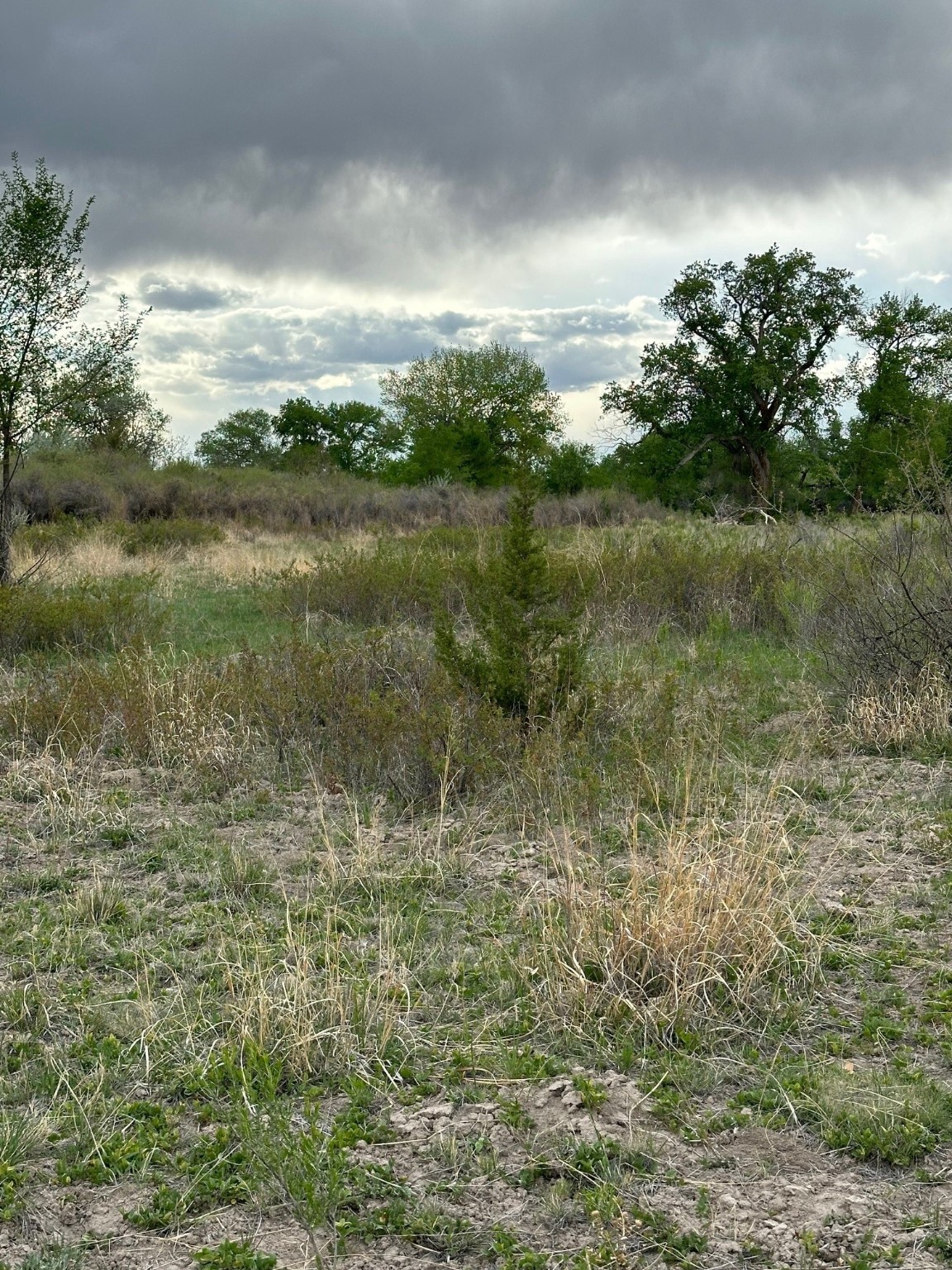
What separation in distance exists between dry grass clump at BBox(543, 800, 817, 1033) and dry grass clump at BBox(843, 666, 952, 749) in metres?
2.98

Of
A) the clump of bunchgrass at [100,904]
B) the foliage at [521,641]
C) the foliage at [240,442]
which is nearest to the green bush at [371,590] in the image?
the foliage at [521,641]

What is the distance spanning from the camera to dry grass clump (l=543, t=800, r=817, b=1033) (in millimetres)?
3652

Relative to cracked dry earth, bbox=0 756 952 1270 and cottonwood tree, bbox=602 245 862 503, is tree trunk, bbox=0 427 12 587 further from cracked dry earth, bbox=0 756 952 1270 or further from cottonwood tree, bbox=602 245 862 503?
cottonwood tree, bbox=602 245 862 503

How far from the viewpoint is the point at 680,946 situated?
3762mm

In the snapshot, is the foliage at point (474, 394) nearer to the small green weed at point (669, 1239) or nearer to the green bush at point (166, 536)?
the green bush at point (166, 536)

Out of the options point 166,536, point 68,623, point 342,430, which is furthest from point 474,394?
point 68,623

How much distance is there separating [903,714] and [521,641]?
2468mm

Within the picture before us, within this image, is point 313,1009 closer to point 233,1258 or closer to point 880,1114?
point 233,1258

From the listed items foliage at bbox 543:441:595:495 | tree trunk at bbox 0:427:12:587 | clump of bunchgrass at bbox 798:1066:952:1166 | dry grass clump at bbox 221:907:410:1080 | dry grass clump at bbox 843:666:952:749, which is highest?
foliage at bbox 543:441:595:495

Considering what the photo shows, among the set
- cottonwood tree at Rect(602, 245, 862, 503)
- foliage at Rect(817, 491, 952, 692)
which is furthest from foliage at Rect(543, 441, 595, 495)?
foliage at Rect(817, 491, 952, 692)

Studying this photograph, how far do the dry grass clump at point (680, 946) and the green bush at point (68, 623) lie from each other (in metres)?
7.08

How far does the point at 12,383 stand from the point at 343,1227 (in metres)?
13.2

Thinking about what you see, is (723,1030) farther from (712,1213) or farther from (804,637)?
(804,637)

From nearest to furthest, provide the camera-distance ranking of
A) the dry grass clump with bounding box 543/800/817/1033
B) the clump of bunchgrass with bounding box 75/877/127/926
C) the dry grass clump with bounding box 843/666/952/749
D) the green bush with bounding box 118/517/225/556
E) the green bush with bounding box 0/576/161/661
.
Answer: the dry grass clump with bounding box 543/800/817/1033 < the clump of bunchgrass with bounding box 75/877/127/926 < the dry grass clump with bounding box 843/666/952/749 < the green bush with bounding box 0/576/161/661 < the green bush with bounding box 118/517/225/556
